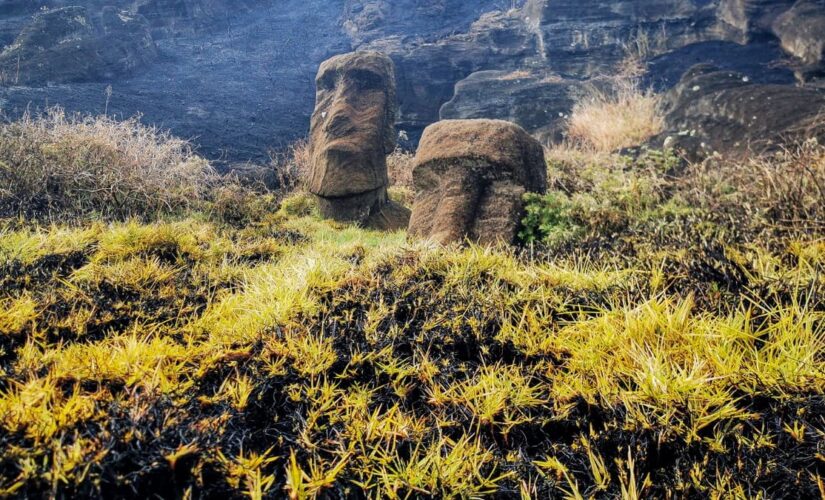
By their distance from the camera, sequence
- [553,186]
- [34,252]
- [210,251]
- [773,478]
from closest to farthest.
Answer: [773,478] < [34,252] < [210,251] < [553,186]

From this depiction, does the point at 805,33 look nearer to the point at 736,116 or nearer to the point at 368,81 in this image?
the point at 736,116

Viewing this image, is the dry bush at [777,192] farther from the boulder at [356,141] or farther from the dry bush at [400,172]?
the dry bush at [400,172]

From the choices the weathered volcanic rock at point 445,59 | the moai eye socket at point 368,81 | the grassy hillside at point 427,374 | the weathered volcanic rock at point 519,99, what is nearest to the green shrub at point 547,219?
the grassy hillside at point 427,374

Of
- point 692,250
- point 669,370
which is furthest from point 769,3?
point 669,370

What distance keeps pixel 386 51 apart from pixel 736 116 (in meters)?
15.1

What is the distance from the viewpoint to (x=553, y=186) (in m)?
5.55

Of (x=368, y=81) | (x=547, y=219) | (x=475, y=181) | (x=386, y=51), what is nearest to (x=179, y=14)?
(x=386, y=51)

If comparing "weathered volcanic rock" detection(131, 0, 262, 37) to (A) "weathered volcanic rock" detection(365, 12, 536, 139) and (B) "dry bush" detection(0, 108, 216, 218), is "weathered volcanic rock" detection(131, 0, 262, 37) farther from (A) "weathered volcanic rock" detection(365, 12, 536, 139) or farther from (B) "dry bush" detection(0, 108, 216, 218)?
(B) "dry bush" detection(0, 108, 216, 218)

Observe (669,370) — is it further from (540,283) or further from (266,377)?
(266,377)

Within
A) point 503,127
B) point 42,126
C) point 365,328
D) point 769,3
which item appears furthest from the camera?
point 769,3

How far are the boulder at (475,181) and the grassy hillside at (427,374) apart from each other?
135 centimetres

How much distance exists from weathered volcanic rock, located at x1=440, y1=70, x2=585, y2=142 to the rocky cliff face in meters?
0.05

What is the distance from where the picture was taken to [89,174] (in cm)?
527

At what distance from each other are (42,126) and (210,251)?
5157 millimetres
